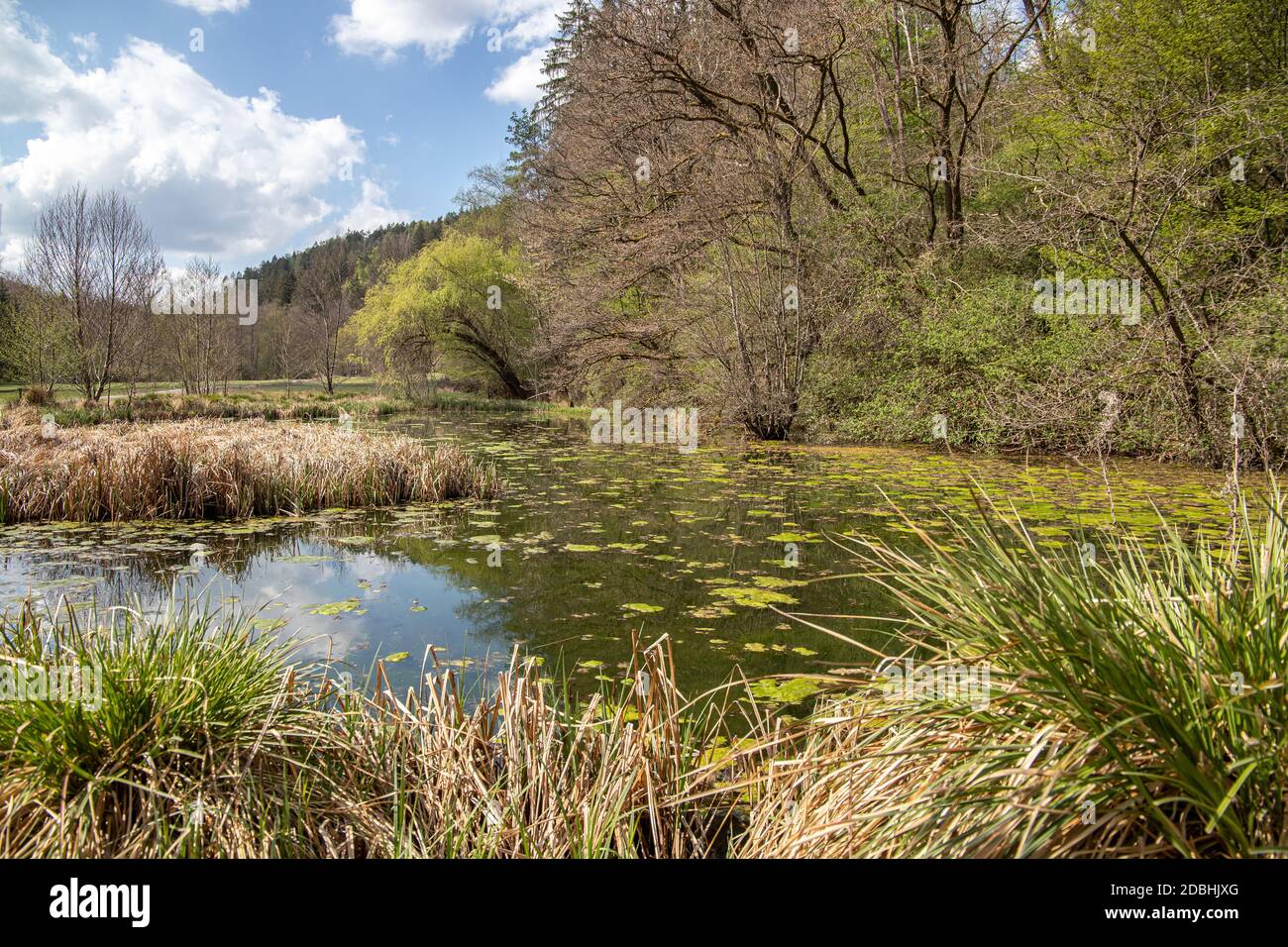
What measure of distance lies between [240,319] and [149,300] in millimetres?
17843

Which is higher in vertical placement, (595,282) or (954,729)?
(595,282)

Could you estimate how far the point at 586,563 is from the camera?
638 centimetres

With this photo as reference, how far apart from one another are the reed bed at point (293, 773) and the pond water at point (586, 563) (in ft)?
1.19

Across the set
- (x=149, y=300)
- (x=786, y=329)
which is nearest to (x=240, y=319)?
(x=149, y=300)

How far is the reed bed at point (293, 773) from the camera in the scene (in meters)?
1.90

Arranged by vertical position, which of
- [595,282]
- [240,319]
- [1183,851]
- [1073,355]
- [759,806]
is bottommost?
[759,806]

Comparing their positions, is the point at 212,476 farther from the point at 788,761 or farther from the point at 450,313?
the point at 450,313

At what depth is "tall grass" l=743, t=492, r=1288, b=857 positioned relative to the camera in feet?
4.76

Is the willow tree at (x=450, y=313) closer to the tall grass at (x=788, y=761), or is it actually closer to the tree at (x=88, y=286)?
the tree at (x=88, y=286)

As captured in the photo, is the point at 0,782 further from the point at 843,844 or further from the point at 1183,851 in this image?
the point at 1183,851

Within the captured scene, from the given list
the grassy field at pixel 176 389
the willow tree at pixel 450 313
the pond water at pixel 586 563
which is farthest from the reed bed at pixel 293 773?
the willow tree at pixel 450 313

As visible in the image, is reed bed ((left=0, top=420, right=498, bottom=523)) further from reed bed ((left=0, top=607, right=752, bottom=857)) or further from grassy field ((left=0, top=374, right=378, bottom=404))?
grassy field ((left=0, top=374, right=378, bottom=404))

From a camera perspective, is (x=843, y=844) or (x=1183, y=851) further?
(x=843, y=844)

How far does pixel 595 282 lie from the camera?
18406 millimetres
